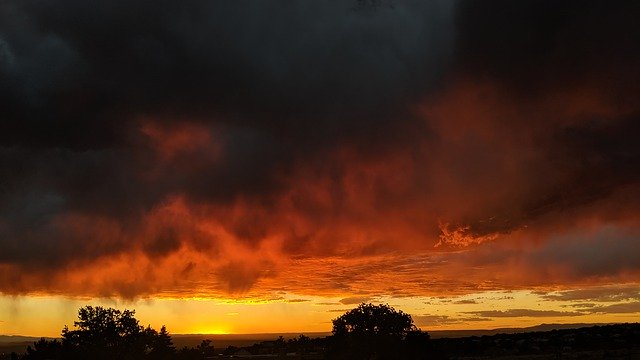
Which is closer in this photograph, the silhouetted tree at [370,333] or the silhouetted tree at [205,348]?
the silhouetted tree at [370,333]

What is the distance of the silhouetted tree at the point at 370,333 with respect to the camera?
196ft

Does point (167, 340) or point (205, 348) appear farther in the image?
point (205, 348)

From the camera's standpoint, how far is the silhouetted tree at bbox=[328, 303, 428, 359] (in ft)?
196

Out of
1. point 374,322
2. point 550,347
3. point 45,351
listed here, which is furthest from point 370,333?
point 550,347

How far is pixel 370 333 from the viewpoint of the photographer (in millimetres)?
62406

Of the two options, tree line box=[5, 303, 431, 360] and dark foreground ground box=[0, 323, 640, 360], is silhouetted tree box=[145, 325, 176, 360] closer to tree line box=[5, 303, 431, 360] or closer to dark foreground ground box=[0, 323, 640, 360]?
tree line box=[5, 303, 431, 360]

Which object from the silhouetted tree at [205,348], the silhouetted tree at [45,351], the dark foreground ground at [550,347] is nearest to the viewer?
the silhouetted tree at [45,351]

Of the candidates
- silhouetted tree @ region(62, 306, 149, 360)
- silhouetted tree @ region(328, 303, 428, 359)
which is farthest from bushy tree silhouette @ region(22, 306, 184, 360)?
silhouetted tree @ region(328, 303, 428, 359)

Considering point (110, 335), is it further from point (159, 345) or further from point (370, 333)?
point (370, 333)

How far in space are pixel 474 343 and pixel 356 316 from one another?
4937 cm

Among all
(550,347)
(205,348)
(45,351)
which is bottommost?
(550,347)

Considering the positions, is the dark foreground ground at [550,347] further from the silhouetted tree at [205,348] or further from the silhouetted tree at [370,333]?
the silhouetted tree at [205,348]

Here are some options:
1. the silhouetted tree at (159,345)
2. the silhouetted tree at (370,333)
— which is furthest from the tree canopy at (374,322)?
the silhouetted tree at (159,345)

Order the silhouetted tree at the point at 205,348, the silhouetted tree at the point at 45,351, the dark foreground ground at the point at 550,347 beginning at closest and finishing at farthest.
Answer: the silhouetted tree at the point at 45,351, the dark foreground ground at the point at 550,347, the silhouetted tree at the point at 205,348
